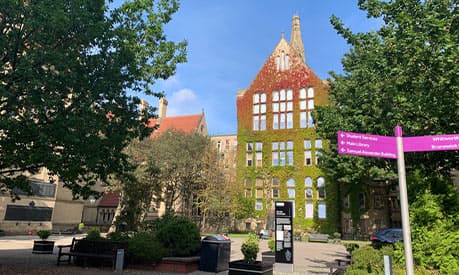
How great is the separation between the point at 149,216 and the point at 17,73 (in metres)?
47.4

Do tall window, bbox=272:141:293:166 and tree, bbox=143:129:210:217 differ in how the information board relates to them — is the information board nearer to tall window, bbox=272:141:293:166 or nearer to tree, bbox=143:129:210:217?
tree, bbox=143:129:210:217

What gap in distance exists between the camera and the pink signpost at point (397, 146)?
209 inches

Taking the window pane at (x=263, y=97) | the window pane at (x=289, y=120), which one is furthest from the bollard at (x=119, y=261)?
the window pane at (x=263, y=97)

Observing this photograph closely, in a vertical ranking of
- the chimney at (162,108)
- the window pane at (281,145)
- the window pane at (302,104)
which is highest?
the chimney at (162,108)

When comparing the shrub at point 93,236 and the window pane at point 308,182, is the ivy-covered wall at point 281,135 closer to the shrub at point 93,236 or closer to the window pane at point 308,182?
the window pane at point 308,182

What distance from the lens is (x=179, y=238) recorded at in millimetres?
15070

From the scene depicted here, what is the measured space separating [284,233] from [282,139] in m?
36.4

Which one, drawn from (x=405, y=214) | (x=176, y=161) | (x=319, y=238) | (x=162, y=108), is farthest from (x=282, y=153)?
(x=405, y=214)

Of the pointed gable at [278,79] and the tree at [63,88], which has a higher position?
the pointed gable at [278,79]

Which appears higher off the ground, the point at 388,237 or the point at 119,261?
the point at 388,237

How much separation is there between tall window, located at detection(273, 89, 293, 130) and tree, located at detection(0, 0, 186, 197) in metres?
38.9

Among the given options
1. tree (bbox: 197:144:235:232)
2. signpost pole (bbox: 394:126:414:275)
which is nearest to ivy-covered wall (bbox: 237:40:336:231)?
tree (bbox: 197:144:235:232)

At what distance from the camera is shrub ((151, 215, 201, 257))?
48.8 feet

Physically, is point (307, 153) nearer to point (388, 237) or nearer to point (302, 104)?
point (302, 104)
